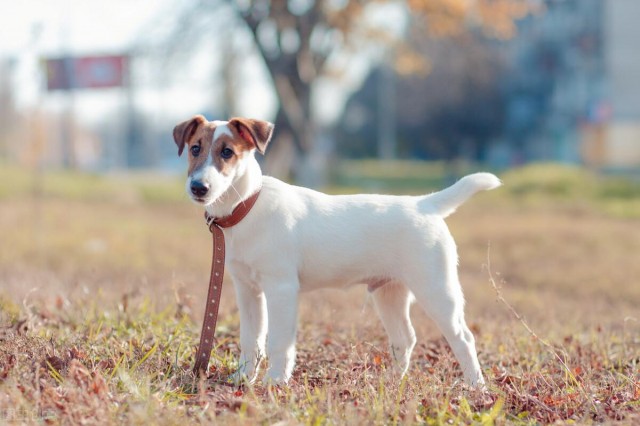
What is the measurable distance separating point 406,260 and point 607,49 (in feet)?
163

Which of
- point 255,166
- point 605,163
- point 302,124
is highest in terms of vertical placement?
point 255,166

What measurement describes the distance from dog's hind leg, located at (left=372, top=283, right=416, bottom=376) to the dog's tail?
0.60 metres

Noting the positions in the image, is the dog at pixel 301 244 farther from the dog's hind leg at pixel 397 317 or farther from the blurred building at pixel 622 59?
the blurred building at pixel 622 59

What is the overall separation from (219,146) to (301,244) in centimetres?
73

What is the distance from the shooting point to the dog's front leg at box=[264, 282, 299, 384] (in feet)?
15.4

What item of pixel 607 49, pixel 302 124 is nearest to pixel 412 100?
pixel 607 49

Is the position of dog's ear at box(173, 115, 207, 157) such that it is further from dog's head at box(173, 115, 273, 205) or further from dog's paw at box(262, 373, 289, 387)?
dog's paw at box(262, 373, 289, 387)

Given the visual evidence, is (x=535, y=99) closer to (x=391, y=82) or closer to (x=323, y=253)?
(x=391, y=82)

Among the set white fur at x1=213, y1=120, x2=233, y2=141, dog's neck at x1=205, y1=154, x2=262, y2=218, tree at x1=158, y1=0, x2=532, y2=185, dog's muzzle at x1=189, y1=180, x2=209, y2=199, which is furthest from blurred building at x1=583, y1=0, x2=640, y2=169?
dog's muzzle at x1=189, y1=180, x2=209, y2=199

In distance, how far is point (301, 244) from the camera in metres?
4.81

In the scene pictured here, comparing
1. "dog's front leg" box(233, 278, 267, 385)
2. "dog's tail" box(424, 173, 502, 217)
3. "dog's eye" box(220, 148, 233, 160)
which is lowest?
"dog's front leg" box(233, 278, 267, 385)

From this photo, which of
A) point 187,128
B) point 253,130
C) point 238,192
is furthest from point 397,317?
point 187,128

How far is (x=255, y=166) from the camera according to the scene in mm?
4910

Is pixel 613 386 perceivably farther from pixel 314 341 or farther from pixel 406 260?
pixel 314 341
